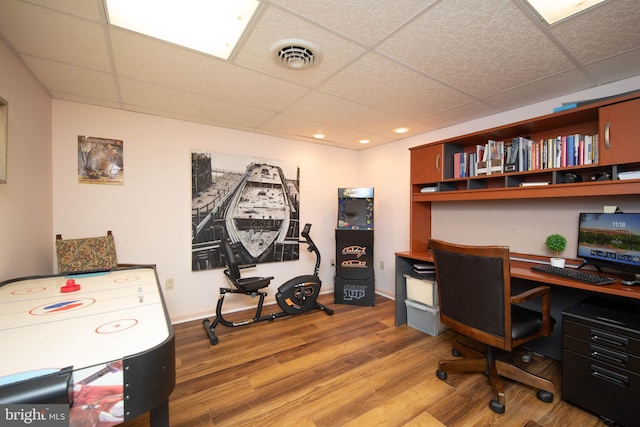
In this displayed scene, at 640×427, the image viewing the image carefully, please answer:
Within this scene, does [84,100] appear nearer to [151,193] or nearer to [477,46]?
[151,193]

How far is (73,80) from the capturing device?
2.07 m

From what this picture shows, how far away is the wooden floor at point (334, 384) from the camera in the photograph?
1.62 meters

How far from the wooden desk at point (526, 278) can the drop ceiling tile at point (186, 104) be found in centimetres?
219

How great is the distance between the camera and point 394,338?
8.63 ft

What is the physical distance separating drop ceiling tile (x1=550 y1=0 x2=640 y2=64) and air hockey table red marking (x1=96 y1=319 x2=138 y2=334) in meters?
2.57

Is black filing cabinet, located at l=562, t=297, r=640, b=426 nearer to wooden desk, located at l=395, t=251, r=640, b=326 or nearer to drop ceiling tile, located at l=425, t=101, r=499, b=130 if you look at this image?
wooden desk, located at l=395, t=251, r=640, b=326

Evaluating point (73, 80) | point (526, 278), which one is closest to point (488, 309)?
point (526, 278)

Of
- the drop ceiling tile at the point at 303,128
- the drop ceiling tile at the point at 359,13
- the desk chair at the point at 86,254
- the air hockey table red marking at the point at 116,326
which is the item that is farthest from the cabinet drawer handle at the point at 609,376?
the desk chair at the point at 86,254

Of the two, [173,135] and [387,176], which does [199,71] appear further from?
[387,176]

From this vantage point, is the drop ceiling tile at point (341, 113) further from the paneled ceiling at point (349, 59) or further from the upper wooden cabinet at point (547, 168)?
the upper wooden cabinet at point (547, 168)

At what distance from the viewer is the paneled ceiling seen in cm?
136

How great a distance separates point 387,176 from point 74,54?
3.45 meters

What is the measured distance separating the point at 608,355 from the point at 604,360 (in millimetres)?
40

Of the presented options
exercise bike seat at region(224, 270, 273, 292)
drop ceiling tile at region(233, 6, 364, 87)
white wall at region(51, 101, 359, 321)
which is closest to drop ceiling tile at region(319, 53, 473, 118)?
drop ceiling tile at region(233, 6, 364, 87)
